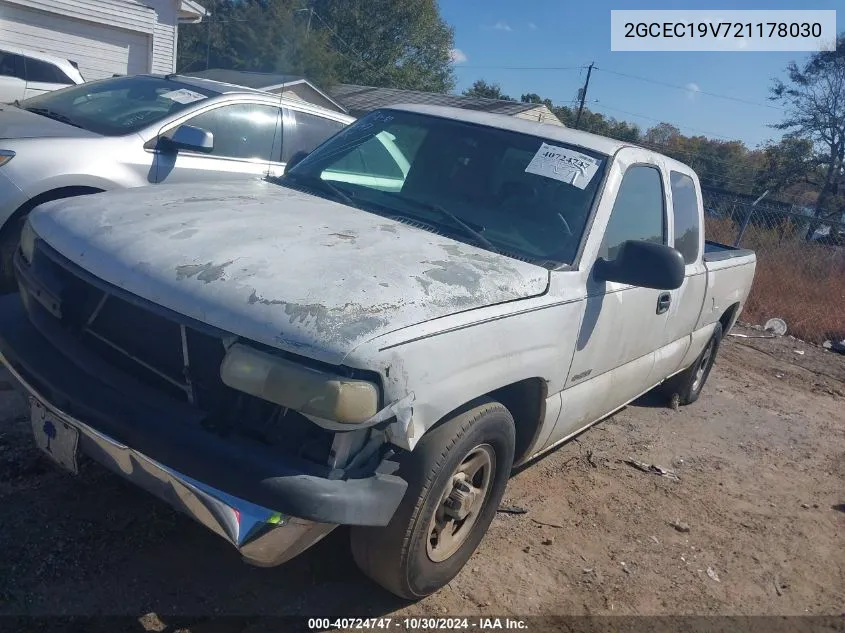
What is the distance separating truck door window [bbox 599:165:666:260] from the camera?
3.67 meters

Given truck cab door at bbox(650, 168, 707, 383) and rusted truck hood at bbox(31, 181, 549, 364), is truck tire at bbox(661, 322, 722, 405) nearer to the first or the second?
truck cab door at bbox(650, 168, 707, 383)

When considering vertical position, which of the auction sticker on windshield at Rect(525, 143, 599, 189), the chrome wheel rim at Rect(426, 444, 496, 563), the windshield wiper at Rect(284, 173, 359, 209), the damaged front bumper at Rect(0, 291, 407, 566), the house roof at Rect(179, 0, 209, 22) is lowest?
the chrome wheel rim at Rect(426, 444, 496, 563)

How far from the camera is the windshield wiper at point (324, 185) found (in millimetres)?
3760

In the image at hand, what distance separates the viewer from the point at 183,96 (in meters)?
5.88

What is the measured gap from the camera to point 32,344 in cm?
282

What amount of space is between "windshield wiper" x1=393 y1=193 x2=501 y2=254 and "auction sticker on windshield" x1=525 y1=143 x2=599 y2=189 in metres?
0.48

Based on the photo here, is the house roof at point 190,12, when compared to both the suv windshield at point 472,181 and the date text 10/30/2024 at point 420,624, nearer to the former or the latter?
the suv windshield at point 472,181

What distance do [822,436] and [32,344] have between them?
594 cm

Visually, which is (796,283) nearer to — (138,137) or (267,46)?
(138,137)

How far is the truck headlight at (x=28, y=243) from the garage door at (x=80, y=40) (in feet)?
52.9

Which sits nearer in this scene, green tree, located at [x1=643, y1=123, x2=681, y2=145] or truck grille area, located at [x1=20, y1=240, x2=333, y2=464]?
truck grille area, located at [x1=20, y1=240, x2=333, y2=464]

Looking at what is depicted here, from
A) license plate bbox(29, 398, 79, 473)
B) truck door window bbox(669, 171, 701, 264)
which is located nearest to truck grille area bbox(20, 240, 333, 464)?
license plate bbox(29, 398, 79, 473)

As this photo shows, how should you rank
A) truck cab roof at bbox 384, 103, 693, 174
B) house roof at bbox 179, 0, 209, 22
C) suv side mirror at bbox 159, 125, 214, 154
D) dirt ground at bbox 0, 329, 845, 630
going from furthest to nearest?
house roof at bbox 179, 0, 209, 22 → suv side mirror at bbox 159, 125, 214, 154 → truck cab roof at bbox 384, 103, 693, 174 → dirt ground at bbox 0, 329, 845, 630

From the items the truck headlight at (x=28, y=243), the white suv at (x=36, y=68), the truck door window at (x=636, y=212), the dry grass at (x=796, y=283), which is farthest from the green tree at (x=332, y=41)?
the truck headlight at (x=28, y=243)
